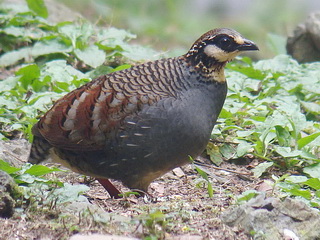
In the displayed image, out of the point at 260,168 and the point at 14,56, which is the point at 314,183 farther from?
the point at 14,56

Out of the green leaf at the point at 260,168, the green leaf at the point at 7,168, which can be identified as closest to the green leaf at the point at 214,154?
the green leaf at the point at 260,168

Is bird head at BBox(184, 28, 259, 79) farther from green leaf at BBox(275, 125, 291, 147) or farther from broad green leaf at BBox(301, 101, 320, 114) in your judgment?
broad green leaf at BBox(301, 101, 320, 114)

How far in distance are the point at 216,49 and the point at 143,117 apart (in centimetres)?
79

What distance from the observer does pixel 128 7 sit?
13.8m

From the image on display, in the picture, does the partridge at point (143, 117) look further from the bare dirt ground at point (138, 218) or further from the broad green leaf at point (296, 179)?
the broad green leaf at point (296, 179)

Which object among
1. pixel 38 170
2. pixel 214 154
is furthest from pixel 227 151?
pixel 38 170

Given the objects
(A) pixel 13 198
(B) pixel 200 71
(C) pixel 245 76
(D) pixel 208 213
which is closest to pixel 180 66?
(B) pixel 200 71

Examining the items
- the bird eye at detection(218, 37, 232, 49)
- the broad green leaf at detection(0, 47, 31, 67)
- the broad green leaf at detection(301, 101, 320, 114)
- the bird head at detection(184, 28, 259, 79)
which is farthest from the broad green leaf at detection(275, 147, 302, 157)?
the broad green leaf at detection(0, 47, 31, 67)

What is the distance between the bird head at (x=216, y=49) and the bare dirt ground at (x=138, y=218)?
0.90 metres

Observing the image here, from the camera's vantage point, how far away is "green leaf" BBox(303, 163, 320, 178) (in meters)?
6.06

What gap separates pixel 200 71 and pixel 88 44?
9.10 feet

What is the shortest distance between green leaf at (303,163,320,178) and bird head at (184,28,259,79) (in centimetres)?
114

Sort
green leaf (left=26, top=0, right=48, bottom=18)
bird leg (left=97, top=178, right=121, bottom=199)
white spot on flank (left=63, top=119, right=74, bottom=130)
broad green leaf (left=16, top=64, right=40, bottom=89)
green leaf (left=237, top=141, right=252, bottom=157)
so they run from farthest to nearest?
green leaf (left=26, top=0, right=48, bottom=18), broad green leaf (left=16, top=64, right=40, bottom=89), green leaf (left=237, top=141, right=252, bottom=157), bird leg (left=97, top=178, right=121, bottom=199), white spot on flank (left=63, top=119, right=74, bottom=130)

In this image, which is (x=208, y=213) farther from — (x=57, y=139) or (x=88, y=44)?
(x=88, y=44)
